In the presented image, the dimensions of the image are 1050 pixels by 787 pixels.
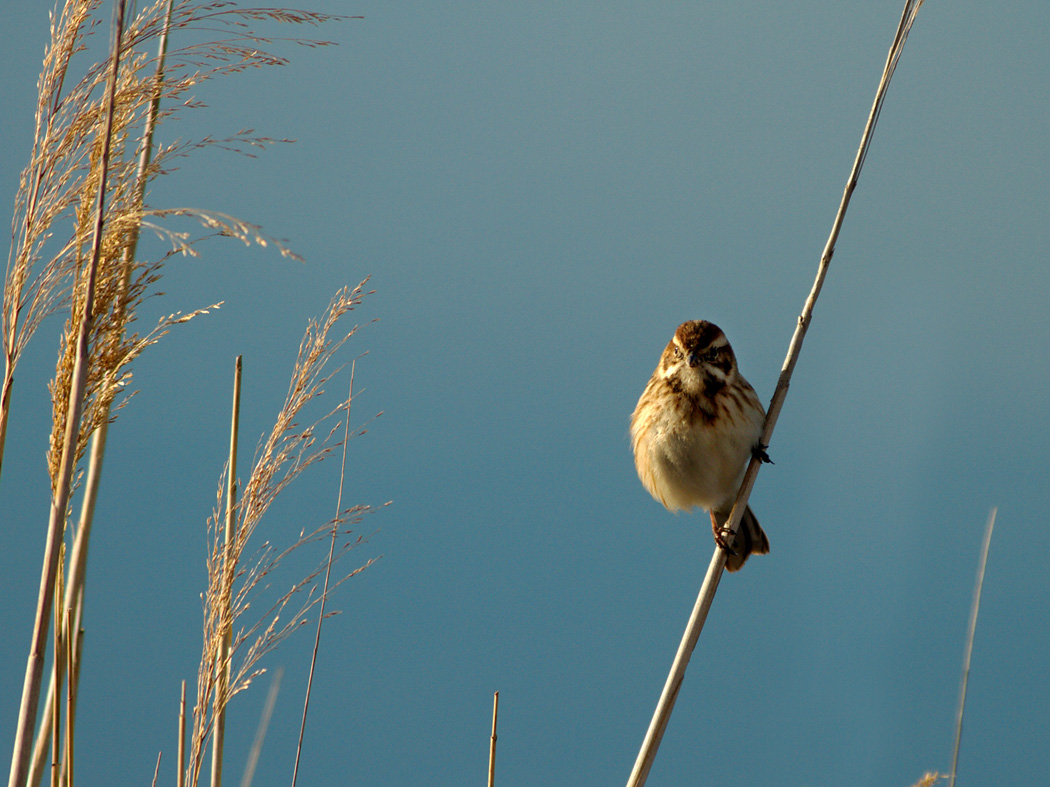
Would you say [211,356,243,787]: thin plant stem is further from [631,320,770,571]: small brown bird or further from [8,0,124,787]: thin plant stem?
[631,320,770,571]: small brown bird

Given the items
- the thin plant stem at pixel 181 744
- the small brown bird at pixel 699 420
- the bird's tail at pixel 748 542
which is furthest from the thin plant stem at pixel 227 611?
the bird's tail at pixel 748 542

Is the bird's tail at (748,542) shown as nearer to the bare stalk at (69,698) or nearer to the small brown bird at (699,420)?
the small brown bird at (699,420)

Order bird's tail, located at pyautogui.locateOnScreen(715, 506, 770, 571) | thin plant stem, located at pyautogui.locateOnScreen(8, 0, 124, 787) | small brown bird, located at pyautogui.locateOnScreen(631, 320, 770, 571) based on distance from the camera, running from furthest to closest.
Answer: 1. bird's tail, located at pyautogui.locateOnScreen(715, 506, 770, 571)
2. small brown bird, located at pyautogui.locateOnScreen(631, 320, 770, 571)
3. thin plant stem, located at pyautogui.locateOnScreen(8, 0, 124, 787)

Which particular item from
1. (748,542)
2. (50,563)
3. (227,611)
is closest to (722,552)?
(227,611)

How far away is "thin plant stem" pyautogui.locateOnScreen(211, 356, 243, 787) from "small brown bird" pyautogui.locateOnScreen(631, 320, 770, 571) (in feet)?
4.75

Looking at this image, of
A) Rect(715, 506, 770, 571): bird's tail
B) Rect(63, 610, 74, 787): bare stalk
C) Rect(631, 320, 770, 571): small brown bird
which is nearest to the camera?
Rect(63, 610, 74, 787): bare stalk

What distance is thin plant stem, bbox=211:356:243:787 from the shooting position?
1.81 metres

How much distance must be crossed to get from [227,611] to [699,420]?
163 centimetres

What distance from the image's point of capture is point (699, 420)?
2912mm

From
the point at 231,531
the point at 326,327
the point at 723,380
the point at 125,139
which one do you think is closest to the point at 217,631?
the point at 231,531

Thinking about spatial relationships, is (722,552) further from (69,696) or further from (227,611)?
(69,696)

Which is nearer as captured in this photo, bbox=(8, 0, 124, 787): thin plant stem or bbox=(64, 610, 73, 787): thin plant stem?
bbox=(8, 0, 124, 787): thin plant stem

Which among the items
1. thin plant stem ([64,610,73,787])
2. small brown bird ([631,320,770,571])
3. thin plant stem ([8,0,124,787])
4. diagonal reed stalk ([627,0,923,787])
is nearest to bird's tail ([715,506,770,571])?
small brown bird ([631,320,770,571])

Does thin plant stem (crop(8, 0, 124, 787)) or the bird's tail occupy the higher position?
the bird's tail
